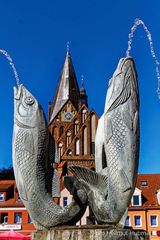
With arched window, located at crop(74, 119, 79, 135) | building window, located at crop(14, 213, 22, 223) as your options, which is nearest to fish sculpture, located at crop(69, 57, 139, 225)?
building window, located at crop(14, 213, 22, 223)

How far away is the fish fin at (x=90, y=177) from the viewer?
818cm

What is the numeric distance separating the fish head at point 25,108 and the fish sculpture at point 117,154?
1.64m

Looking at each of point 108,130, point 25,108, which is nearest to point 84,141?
point 25,108

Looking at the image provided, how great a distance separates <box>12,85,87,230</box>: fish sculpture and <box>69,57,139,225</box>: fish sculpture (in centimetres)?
37

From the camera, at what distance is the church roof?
56.8 meters

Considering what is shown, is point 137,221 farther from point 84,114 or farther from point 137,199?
point 84,114

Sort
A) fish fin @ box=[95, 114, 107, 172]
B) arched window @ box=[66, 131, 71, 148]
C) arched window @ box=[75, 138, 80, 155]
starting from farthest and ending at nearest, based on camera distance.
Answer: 1. arched window @ box=[66, 131, 71, 148]
2. arched window @ box=[75, 138, 80, 155]
3. fish fin @ box=[95, 114, 107, 172]

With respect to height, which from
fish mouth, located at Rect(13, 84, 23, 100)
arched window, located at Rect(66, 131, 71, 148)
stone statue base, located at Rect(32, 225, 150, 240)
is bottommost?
stone statue base, located at Rect(32, 225, 150, 240)

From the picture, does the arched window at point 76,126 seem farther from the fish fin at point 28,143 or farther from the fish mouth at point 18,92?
the fish fin at point 28,143

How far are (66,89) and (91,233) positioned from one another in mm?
51904

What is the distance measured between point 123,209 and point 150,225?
26.8 m

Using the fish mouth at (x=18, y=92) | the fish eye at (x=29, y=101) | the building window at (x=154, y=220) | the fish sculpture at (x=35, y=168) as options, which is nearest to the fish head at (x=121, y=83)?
the fish sculpture at (x=35, y=168)

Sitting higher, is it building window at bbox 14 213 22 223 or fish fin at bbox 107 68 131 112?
fish fin at bbox 107 68 131 112

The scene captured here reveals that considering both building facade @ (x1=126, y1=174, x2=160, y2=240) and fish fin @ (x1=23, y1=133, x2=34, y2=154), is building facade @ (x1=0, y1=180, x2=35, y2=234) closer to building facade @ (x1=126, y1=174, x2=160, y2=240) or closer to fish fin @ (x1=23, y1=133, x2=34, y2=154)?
building facade @ (x1=126, y1=174, x2=160, y2=240)
